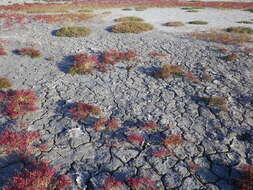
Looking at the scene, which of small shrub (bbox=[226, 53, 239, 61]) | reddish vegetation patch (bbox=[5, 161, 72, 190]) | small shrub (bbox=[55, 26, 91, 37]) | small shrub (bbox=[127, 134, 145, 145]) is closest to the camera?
reddish vegetation patch (bbox=[5, 161, 72, 190])

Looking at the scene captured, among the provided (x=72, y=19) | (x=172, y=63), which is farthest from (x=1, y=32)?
(x=172, y=63)

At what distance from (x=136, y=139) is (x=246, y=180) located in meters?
2.94

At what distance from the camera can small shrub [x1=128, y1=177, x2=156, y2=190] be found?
5176 millimetres

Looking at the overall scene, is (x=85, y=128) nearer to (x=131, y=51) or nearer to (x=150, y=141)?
(x=150, y=141)

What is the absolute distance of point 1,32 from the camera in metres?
18.8

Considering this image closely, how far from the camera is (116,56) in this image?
1312 centimetres

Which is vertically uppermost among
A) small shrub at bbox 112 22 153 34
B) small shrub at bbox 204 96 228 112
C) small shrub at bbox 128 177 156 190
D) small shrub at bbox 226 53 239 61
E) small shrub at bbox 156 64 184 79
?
small shrub at bbox 112 22 153 34

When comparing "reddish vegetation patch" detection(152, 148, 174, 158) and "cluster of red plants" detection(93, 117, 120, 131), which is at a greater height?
"cluster of red plants" detection(93, 117, 120, 131)

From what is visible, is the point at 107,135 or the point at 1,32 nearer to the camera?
the point at 107,135

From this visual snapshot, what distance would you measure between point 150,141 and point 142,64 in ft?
20.9

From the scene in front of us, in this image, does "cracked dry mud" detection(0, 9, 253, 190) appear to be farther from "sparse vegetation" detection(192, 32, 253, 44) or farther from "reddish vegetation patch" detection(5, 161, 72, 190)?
"sparse vegetation" detection(192, 32, 253, 44)

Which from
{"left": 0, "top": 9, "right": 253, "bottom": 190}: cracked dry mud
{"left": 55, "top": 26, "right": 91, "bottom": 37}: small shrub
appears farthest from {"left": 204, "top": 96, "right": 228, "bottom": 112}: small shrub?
{"left": 55, "top": 26, "right": 91, "bottom": 37}: small shrub

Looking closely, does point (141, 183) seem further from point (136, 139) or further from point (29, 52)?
point (29, 52)

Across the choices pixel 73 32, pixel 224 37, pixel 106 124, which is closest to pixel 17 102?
pixel 106 124
